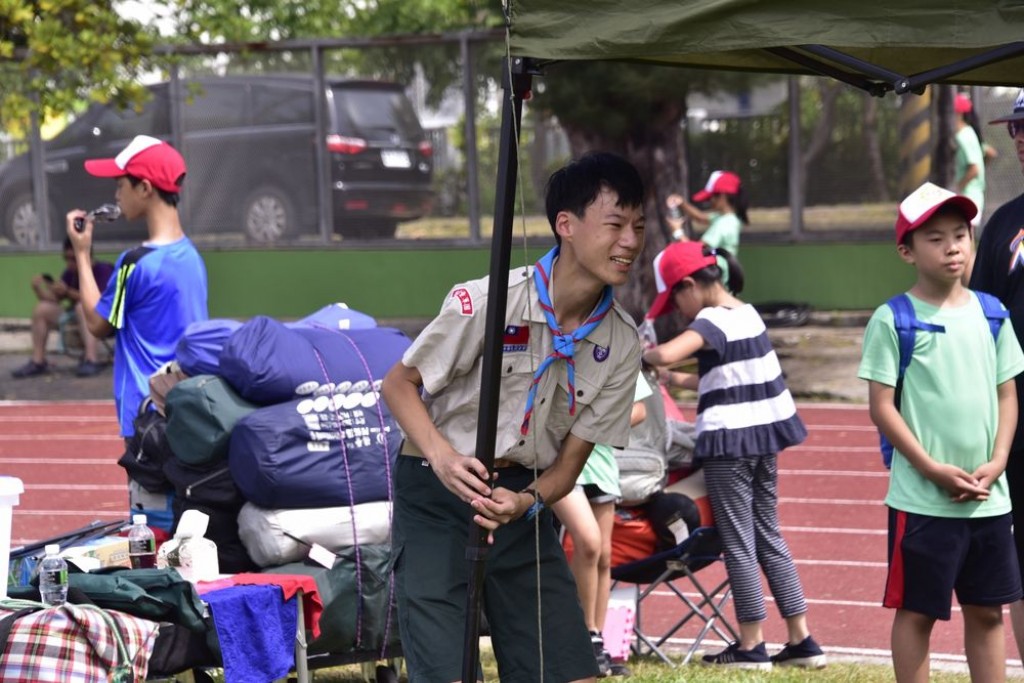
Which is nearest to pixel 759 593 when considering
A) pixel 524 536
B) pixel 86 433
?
pixel 524 536

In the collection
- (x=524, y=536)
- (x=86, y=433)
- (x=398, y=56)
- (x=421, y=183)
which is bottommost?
(x=86, y=433)

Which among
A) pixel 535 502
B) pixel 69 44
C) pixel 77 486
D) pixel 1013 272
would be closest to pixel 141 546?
pixel 535 502

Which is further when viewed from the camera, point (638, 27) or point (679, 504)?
point (679, 504)

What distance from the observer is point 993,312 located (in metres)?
5.12

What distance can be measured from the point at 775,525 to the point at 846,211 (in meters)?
10.2

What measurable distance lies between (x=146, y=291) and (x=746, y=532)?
2725mm

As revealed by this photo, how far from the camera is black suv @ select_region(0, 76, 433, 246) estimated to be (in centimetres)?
1767

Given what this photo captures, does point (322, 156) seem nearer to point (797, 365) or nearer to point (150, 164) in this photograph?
point (797, 365)

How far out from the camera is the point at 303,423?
5.83 m

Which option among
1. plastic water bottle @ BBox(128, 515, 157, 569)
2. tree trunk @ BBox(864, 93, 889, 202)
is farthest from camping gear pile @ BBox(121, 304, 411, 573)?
tree trunk @ BBox(864, 93, 889, 202)

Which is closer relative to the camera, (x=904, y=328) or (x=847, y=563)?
(x=904, y=328)

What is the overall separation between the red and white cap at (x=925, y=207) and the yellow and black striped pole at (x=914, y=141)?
36.3ft

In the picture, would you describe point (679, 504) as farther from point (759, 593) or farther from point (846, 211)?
point (846, 211)

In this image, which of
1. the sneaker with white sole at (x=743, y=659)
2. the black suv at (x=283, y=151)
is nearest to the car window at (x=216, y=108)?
the black suv at (x=283, y=151)
